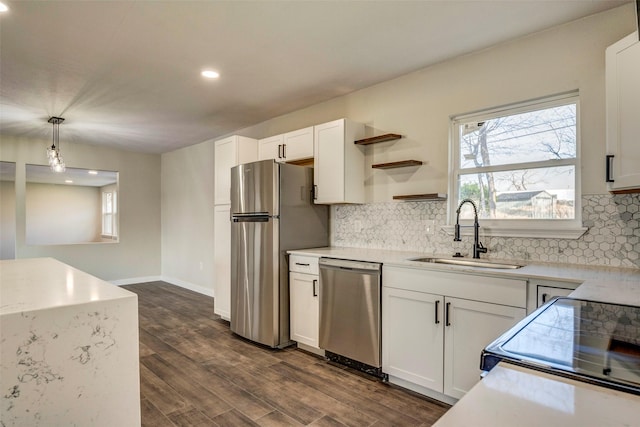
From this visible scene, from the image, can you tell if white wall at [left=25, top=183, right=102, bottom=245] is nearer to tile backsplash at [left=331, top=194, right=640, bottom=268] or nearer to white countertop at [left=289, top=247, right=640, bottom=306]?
tile backsplash at [left=331, top=194, right=640, bottom=268]

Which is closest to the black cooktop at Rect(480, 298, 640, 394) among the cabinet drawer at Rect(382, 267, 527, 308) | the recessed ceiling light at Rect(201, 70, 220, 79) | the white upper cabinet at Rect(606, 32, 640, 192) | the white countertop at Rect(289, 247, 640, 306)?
the white countertop at Rect(289, 247, 640, 306)

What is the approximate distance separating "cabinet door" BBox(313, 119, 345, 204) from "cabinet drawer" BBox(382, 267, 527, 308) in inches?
40.3

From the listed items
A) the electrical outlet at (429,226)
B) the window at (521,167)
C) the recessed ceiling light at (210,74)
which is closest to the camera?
the window at (521,167)

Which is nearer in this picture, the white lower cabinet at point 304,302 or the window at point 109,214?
the white lower cabinet at point 304,302

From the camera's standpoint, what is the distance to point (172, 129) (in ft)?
16.4

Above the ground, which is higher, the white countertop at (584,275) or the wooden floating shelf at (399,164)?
the wooden floating shelf at (399,164)

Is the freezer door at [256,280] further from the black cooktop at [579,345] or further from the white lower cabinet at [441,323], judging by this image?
the black cooktop at [579,345]

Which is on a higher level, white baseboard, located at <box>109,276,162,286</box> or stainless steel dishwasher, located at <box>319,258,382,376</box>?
stainless steel dishwasher, located at <box>319,258,382,376</box>

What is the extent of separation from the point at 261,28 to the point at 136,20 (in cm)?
80

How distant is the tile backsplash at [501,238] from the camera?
2064 millimetres

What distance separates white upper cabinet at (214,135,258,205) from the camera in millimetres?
4008

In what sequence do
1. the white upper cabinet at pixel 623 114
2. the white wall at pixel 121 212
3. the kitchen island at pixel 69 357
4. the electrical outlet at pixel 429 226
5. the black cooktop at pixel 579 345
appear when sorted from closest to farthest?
the black cooktop at pixel 579 345, the kitchen island at pixel 69 357, the white upper cabinet at pixel 623 114, the electrical outlet at pixel 429 226, the white wall at pixel 121 212

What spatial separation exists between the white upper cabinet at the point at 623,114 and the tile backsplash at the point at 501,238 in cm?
30

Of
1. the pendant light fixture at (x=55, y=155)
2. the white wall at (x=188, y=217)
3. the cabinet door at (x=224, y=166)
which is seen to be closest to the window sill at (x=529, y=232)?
the cabinet door at (x=224, y=166)
